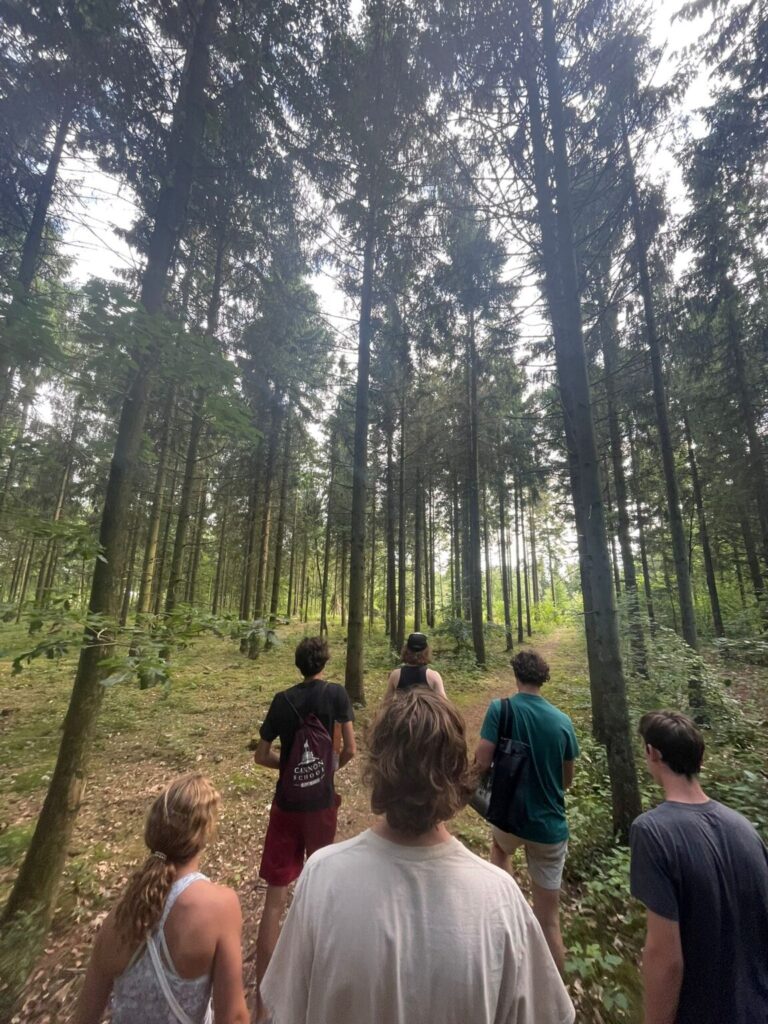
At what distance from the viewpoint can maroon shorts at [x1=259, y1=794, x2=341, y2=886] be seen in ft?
9.42

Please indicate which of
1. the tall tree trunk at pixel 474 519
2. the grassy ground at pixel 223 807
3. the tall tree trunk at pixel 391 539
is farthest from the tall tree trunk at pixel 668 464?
the tall tree trunk at pixel 391 539

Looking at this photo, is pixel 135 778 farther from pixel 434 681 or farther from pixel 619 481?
pixel 619 481

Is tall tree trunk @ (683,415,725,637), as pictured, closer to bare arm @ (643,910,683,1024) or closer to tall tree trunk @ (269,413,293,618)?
tall tree trunk @ (269,413,293,618)

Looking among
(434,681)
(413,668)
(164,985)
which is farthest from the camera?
(413,668)

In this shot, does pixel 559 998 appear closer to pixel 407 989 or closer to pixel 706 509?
pixel 407 989

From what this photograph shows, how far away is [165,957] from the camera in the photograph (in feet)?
4.96

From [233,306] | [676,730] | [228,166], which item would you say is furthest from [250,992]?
[233,306]

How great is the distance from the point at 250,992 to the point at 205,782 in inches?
94.4

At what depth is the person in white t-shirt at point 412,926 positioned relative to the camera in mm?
1054

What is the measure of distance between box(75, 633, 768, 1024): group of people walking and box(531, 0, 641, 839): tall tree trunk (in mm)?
2610

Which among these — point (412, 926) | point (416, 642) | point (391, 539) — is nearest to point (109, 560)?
point (416, 642)

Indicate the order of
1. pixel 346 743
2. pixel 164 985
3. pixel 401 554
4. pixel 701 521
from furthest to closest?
pixel 701 521, pixel 401 554, pixel 346 743, pixel 164 985

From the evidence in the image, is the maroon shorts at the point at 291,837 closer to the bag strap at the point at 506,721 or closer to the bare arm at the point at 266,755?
the bare arm at the point at 266,755

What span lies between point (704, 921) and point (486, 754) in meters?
1.46
